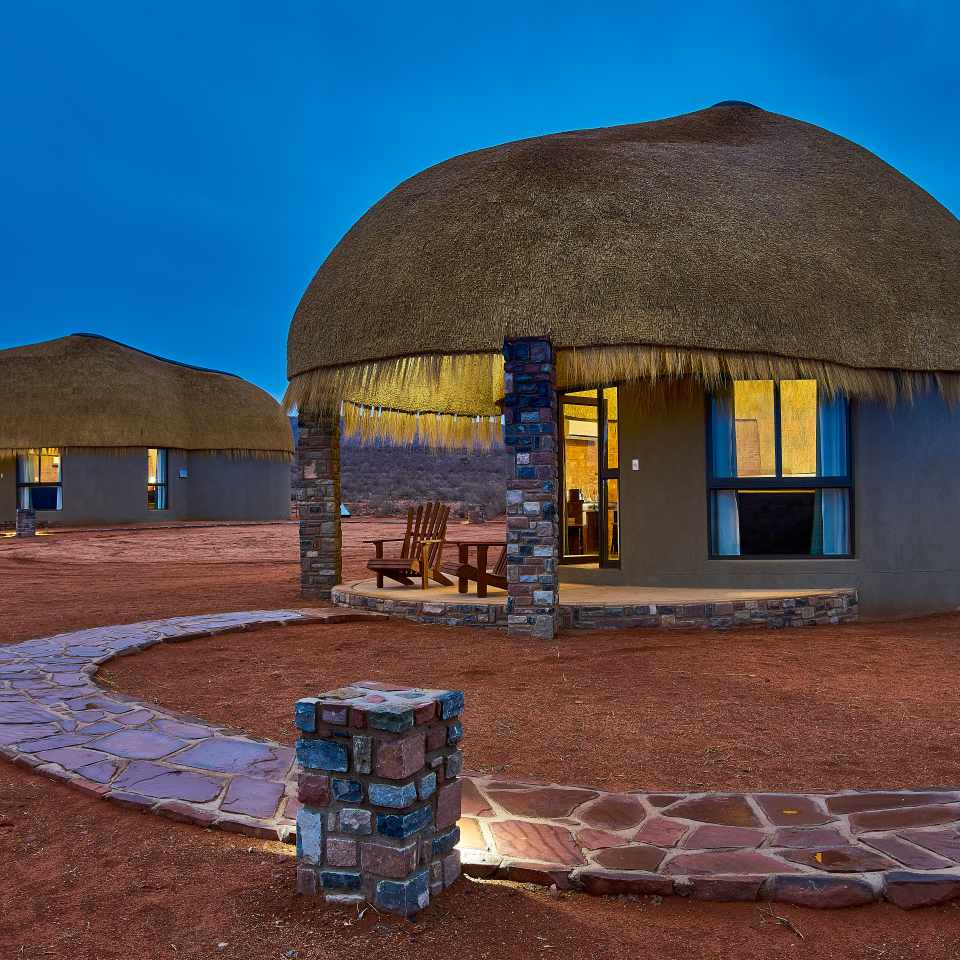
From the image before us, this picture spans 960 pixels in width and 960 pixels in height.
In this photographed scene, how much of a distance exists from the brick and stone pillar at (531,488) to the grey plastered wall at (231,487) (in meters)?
23.6

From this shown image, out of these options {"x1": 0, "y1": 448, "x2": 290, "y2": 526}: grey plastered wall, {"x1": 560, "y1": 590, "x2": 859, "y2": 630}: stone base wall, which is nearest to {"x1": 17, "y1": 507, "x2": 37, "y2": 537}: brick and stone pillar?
{"x1": 0, "y1": 448, "x2": 290, "y2": 526}: grey plastered wall

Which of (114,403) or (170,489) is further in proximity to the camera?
(170,489)

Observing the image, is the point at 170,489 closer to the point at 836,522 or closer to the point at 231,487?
the point at 231,487

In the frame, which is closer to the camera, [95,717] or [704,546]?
[95,717]

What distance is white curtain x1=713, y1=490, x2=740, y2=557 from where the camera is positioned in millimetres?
10430

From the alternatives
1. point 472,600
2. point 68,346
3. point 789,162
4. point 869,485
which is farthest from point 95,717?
point 68,346

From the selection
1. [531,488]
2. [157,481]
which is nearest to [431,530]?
[531,488]

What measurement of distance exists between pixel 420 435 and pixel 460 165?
4957 millimetres

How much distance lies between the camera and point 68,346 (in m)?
28.9

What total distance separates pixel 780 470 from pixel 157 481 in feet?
78.2

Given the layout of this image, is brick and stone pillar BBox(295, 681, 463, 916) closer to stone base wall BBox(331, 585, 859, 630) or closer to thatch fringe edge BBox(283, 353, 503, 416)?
stone base wall BBox(331, 585, 859, 630)

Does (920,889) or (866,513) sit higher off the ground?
(866,513)

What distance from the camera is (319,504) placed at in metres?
11.8

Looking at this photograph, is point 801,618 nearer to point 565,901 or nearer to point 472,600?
point 472,600
